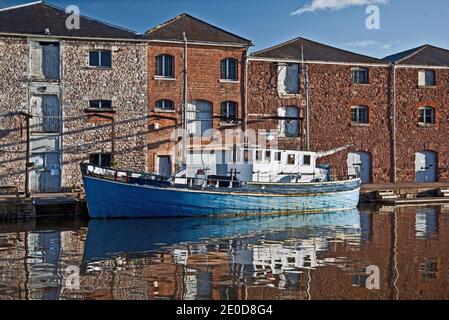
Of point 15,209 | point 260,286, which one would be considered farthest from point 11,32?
point 260,286

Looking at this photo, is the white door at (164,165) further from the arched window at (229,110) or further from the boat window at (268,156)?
the boat window at (268,156)

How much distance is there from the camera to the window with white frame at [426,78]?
3334cm

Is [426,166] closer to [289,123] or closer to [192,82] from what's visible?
[289,123]

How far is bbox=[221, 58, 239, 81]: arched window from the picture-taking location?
29.6 metres

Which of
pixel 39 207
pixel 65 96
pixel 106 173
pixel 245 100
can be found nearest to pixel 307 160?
pixel 245 100

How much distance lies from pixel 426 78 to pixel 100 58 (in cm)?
1852

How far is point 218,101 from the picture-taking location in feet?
96.6

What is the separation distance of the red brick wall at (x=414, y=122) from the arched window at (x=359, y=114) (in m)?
1.90

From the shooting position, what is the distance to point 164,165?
28.8 metres

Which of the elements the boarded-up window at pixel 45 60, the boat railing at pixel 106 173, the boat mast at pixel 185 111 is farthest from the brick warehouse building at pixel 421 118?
the boarded-up window at pixel 45 60

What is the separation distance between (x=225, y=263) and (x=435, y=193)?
19906 mm

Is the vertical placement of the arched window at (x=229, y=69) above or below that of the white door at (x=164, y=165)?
above

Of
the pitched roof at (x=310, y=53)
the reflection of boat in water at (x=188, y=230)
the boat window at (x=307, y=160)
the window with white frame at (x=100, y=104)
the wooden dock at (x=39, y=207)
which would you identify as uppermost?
the pitched roof at (x=310, y=53)

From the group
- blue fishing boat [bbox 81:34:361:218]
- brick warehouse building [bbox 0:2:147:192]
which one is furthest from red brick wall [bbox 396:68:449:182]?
brick warehouse building [bbox 0:2:147:192]
